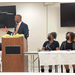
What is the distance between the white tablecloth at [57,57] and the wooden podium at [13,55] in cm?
48

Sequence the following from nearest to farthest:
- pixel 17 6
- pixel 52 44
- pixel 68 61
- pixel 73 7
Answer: pixel 68 61
pixel 52 44
pixel 73 7
pixel 17 6

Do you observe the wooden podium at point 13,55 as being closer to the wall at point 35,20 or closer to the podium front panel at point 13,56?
the podium front panel at point 13,56

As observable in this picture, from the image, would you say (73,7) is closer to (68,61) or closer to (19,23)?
(19,23)

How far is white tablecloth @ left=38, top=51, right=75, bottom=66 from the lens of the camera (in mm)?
3395

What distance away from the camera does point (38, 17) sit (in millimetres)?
6352

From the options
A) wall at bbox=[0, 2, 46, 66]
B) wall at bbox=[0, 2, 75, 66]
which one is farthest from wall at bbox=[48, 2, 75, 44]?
wall at bbox=[0, 2, 46, 66]

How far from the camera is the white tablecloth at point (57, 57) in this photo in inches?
134

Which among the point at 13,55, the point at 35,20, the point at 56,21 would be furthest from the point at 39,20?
the point at 13,55

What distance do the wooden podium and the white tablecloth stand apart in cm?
48

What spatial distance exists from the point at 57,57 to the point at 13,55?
1.02 meters

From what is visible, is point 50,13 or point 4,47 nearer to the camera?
point 4,47

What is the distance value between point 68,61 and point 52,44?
88 cm

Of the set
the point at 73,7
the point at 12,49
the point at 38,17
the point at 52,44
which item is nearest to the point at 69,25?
the point at 73,7

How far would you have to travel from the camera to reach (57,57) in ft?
11.2
